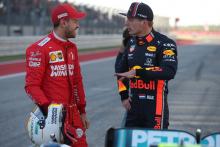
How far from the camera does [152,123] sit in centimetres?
466

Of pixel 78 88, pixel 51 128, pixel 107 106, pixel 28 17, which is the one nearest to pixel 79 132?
pixel 78 88

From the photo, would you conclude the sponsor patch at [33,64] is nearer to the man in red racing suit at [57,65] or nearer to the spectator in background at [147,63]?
the man in red racing suit at [57,65]

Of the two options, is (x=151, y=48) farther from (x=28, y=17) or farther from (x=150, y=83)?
(x=28, y=17)

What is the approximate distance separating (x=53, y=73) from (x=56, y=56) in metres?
0.14

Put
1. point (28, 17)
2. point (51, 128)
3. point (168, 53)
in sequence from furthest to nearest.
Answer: point (28, 17) → point (168, 53) → point (51, 128)

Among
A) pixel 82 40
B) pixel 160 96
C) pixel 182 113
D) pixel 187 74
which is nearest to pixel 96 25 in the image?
pixel 82 40

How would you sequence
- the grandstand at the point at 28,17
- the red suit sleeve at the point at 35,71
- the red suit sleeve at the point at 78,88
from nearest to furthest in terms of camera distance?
the red suit sleeve at the point at 35,71, the red suit sleeve at the point at 78,88, the grandstand at the point at 28,17

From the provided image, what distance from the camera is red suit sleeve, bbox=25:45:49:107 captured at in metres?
4.32

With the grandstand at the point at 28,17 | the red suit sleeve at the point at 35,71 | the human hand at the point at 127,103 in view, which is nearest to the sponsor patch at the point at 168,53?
the human hand at the point at 127,103

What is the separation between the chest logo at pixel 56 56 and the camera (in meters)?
4.42

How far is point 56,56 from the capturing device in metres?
4.44

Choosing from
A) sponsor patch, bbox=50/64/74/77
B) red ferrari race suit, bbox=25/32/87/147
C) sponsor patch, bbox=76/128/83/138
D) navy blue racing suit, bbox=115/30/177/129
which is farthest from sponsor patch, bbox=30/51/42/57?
navy blue racing suit, bbox=115/30/177/129

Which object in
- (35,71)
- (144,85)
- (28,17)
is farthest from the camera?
(28,17)

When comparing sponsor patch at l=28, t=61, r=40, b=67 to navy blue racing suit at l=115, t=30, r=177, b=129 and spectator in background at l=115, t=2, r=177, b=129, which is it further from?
navy blue racing suit at l=115, t=30, r=177, b=129
